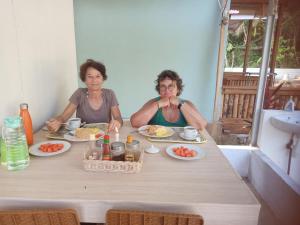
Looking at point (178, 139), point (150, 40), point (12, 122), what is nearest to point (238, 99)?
point (150, 40)

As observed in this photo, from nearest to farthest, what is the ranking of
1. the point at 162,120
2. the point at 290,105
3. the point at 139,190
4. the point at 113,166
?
the point at 139,190 < the point at 113,166 < the point at 162,120 < the point at 290,105

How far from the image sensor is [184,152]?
43.4 inches

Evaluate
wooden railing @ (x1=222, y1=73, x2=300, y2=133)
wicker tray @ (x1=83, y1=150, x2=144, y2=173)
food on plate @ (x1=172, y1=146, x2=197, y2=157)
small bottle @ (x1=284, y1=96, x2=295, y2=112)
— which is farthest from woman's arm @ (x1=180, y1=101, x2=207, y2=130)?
wooden railing @ (x1=222, y1=73, x2=300, y2=133)

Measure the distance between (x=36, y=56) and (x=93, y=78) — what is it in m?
0.42

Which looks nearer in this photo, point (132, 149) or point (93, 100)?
point (132, 149)

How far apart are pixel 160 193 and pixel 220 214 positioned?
0.22m

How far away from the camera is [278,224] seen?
63.4 inches

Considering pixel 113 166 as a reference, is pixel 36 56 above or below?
above

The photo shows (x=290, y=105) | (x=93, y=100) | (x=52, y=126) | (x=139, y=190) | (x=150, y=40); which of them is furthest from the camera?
(x=150, y=40)

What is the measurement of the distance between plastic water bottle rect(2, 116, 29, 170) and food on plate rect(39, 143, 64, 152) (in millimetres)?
119

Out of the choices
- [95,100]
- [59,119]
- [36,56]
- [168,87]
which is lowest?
[59,119]

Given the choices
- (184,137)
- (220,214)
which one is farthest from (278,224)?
(220,214)

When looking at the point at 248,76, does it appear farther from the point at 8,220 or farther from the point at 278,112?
the point at 8,220

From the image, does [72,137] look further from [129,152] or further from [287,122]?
[287,122]
